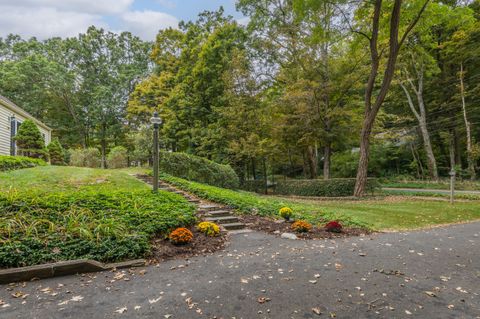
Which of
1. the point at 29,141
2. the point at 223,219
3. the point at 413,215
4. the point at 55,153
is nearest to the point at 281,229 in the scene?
the point at 223,219

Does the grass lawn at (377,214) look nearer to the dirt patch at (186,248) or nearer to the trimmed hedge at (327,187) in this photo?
the dirt patch at (186,248)

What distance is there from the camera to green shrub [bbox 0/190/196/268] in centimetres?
376

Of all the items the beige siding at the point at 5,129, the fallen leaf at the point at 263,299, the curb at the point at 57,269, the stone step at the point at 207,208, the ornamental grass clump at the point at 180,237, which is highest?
the beige siding at the point at 5,129

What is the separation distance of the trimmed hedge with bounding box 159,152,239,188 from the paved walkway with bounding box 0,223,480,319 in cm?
743

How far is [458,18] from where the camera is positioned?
9.49 meters

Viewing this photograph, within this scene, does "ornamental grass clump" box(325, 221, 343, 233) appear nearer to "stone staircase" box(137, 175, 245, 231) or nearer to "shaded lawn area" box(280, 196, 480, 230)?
"shaded lawn area" box(280, 196, 480, 230)

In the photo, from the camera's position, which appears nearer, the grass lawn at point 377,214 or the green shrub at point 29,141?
the grass lawn at point 377,214

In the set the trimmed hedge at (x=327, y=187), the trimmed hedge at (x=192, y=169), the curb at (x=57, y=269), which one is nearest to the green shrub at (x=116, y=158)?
the trimmed hedge at (x=192, y=169)

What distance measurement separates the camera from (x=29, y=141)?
13.1m

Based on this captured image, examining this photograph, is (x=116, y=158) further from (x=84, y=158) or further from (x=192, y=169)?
(x=192, y=169)

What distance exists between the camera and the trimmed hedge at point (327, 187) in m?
12.9

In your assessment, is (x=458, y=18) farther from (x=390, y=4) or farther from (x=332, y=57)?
(x=332, y=57)

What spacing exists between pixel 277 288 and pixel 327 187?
36.3ft

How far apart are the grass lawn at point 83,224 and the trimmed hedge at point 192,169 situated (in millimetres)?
4972
